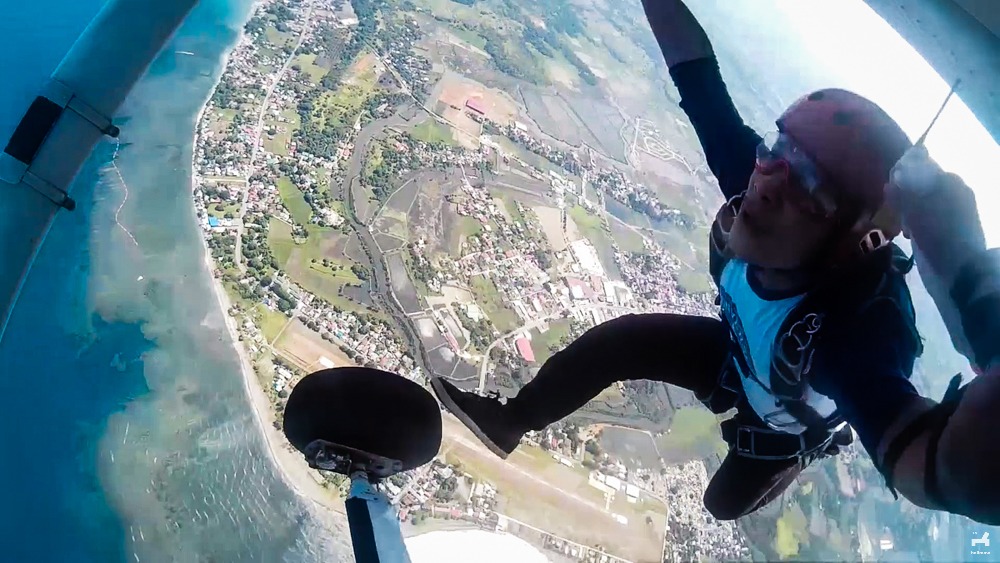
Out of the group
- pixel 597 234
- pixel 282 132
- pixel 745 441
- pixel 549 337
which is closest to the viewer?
pixel 745 441

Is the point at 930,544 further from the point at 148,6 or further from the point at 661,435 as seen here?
the point at 148,6

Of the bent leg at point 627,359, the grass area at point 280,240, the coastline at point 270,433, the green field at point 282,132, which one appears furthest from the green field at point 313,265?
the bent leg at point 627,359

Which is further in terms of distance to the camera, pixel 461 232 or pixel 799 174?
pixel 461 232

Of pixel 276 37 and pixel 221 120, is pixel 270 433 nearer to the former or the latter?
pixel 221 120

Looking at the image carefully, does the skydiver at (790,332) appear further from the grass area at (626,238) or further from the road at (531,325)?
the grass area at (626,238)

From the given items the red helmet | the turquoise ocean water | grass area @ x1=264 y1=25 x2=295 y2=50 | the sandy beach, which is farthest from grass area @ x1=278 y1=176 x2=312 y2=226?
the red helmet

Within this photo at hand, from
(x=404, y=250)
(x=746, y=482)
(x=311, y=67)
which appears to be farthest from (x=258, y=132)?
(x=746, y=482)

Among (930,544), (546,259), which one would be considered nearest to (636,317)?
(546,259)

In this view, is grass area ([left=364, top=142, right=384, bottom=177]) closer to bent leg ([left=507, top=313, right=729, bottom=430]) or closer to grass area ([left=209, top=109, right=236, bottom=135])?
grass area ([left=209, top=109, right=236, bottom=135])
